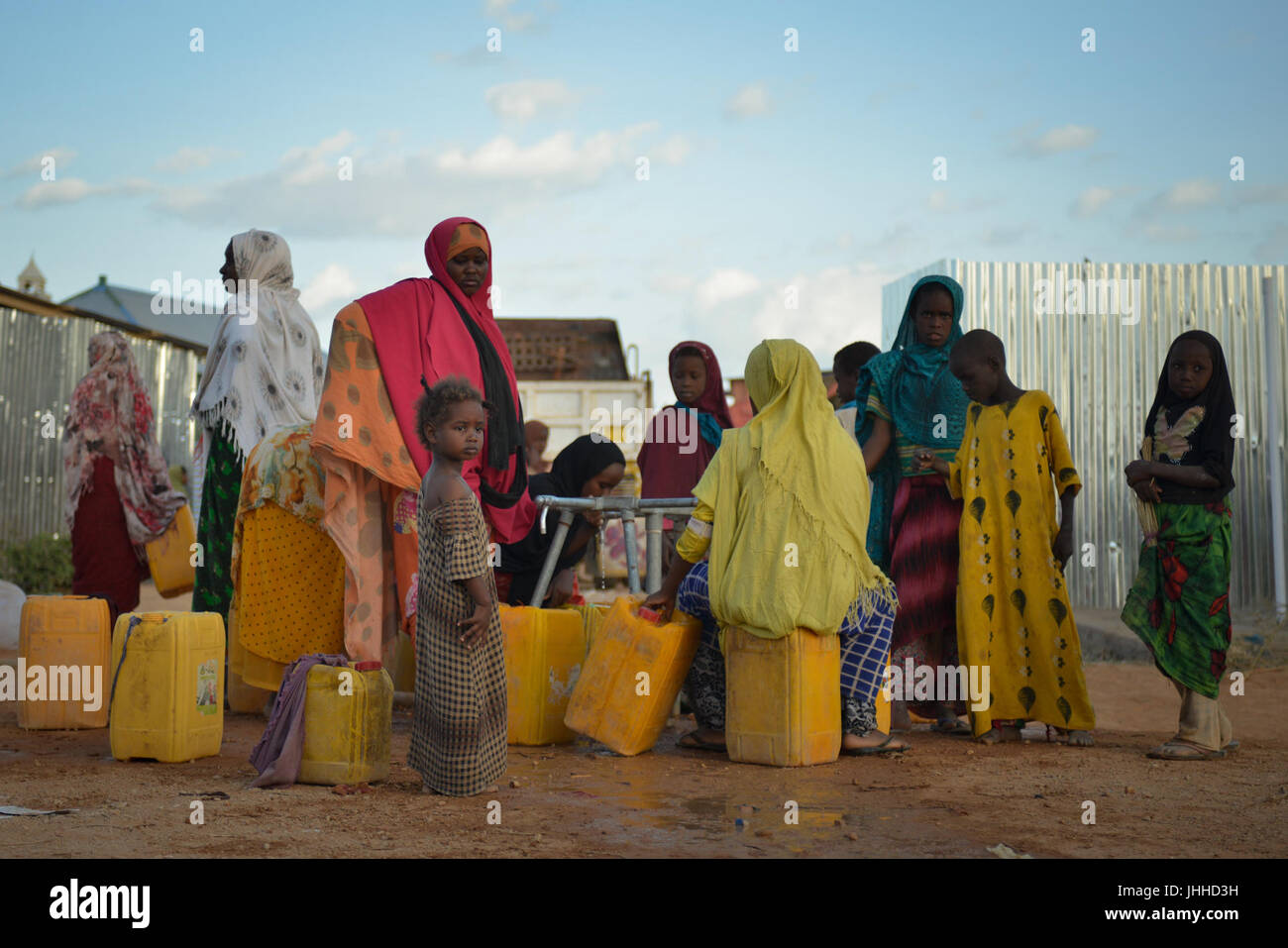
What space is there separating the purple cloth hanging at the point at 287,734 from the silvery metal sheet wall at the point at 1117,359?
10.3 m

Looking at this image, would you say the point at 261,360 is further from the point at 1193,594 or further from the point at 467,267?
the point at 1193,594

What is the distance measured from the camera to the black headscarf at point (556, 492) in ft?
20.6

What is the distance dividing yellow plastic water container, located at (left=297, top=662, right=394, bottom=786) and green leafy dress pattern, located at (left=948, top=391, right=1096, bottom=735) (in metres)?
2.61

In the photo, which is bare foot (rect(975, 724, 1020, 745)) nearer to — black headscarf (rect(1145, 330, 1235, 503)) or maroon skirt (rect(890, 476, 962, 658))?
maroon skirt (rect(890, 476, 962, 658))

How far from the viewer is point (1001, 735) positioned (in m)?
5.32

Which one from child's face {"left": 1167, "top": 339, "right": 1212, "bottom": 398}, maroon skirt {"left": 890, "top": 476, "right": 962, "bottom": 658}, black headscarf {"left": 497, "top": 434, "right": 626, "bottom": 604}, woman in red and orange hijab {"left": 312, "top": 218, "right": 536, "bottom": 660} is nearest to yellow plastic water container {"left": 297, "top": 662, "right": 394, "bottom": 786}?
woman in red and orange hijab {"left": 312, "top": 218, "right": 536, "bottom": 660}

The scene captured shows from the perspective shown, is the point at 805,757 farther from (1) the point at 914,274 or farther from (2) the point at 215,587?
(1) the point at 914,274

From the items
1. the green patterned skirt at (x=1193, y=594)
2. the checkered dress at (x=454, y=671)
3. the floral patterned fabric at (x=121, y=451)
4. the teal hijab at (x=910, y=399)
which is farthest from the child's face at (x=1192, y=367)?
the floral patterned fabric at (x=121, y=451)

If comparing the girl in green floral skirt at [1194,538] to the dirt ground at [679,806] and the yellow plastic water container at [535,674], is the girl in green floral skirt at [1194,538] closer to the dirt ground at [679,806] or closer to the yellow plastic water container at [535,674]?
the dirt ground at [679,806]

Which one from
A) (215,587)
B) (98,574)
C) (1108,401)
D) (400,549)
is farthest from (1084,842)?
(1108,401)

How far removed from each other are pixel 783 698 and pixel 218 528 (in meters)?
3.12

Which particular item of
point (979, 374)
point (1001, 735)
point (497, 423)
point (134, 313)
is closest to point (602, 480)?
point (497, 423)

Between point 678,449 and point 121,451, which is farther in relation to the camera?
point 678,449

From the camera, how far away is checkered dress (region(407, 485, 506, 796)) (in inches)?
153
